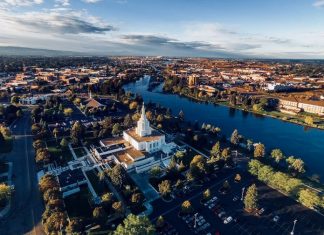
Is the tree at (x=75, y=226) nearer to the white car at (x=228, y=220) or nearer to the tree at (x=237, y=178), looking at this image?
the white car at (x=228, y=220)

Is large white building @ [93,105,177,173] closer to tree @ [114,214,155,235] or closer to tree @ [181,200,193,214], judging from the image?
tree @ [181,200,193,214]

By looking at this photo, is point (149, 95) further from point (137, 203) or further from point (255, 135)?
point (137, 203)

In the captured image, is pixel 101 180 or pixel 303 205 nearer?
pixel 303 205

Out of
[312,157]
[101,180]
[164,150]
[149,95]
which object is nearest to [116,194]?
[101,180]

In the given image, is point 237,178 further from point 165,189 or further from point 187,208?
point 165,189

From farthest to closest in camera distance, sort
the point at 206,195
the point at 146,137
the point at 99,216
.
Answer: the point at 146,137 < the point at 206,195 < the point at 99,216

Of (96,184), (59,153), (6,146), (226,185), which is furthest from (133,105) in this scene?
(226,185)
